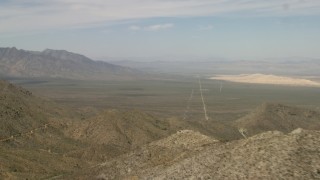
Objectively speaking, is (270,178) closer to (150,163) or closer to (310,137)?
(310,137)

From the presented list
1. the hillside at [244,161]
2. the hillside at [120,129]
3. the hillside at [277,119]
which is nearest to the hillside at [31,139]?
the hillside at [120,129]

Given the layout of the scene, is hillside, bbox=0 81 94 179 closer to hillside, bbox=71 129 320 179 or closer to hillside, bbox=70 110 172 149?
hillside, bbox=70 110 172 149

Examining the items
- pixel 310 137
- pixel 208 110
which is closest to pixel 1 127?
pixel 310 137

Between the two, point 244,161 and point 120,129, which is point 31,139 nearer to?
point 120,129

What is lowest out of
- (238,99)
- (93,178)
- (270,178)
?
(238,99)

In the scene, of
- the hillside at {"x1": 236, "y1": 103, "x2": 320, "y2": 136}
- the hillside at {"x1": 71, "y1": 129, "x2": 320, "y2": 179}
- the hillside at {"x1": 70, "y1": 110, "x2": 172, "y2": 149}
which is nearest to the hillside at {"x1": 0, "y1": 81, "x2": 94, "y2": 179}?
the hillside at {"x1": 70, "y1": 110, "x2": 172, "y2": 149}

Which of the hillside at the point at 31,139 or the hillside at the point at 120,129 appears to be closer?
the hillside at the point at 31,139

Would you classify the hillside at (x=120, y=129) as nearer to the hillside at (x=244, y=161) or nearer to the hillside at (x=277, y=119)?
the hillside at (x=277, y=119)
